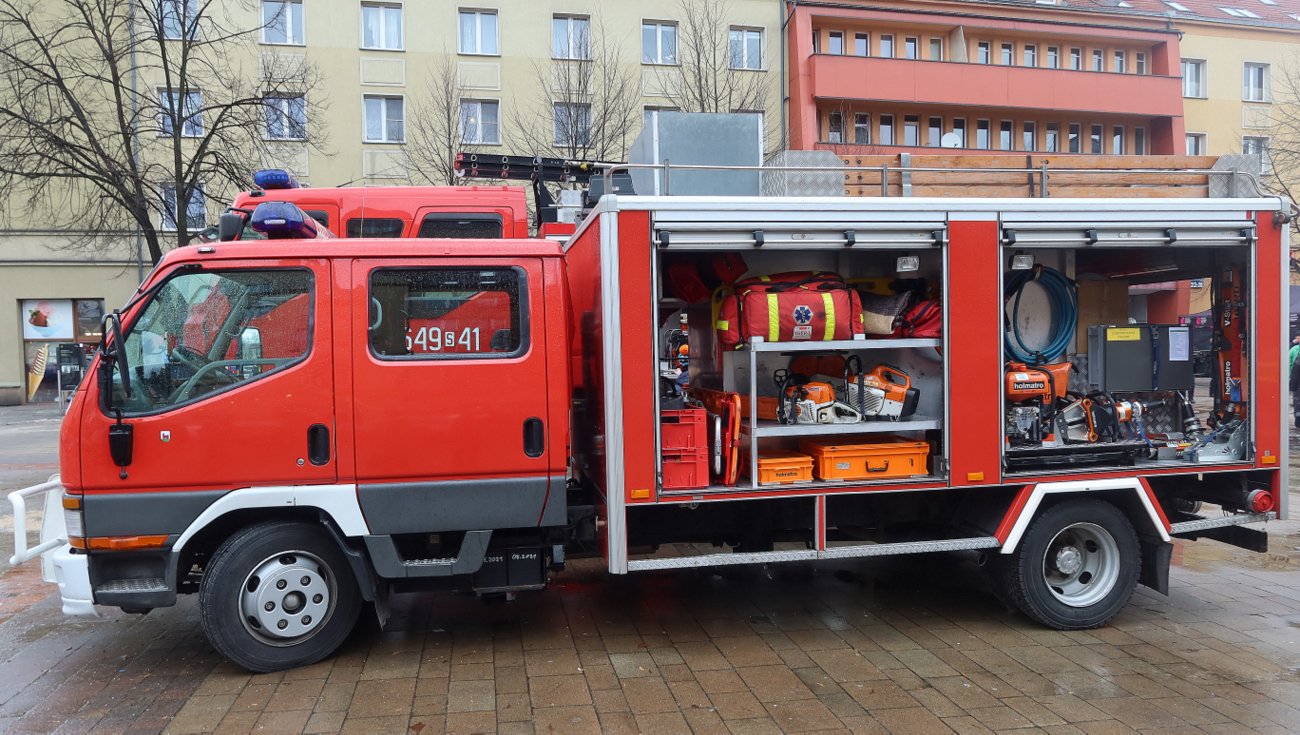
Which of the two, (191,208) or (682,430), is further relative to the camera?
(191,208)

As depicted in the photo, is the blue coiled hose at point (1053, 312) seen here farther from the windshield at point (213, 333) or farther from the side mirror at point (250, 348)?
the side mirror at point (250, 348)

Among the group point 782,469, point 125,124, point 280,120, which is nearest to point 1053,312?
point 782,469

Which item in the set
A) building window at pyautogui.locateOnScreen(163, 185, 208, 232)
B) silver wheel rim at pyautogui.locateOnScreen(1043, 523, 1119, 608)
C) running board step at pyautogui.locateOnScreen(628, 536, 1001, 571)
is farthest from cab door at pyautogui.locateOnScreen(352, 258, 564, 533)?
building window at pyautogui.locateOnScreen(163, 185, 208, 232)

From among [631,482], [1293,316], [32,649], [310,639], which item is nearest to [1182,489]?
[631,482]

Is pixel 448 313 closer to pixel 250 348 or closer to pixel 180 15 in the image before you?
pixel 250 348

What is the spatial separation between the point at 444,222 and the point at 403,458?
11.3 ft

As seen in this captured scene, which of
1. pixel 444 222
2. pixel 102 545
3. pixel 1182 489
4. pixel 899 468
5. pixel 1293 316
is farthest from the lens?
pixel 1293 316

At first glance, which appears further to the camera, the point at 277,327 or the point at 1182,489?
the point at 1182,489

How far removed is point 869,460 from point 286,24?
24.7 m

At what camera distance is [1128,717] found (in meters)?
4.21

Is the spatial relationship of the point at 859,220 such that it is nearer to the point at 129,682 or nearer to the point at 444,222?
the point at 444,222

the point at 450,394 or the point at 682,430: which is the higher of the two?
the point at 450,394

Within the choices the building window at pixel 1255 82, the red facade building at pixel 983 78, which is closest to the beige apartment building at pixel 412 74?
the red facade building at pixel 983 78

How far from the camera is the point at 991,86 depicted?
27125mm
